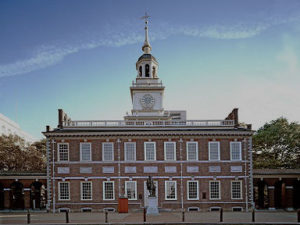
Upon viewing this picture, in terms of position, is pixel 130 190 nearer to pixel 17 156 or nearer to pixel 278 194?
pixel 278 194

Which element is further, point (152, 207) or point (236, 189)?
point (236, 189)

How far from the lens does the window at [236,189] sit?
31.0m

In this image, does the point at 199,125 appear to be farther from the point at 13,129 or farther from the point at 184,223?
the point at 13,129

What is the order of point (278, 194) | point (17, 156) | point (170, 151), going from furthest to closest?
point (17, 156) < point (278, 194) < point (170, 151)

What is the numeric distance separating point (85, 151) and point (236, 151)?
49.6 feet

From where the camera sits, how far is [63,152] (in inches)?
1222

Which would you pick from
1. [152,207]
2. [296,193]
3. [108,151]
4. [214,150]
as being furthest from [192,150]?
[296,193]

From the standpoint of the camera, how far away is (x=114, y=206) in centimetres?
3048

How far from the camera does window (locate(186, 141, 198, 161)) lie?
3131 cm

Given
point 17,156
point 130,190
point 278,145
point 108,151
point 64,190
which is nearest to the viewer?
point 64,190

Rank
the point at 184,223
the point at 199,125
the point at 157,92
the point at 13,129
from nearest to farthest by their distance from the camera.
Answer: the point at 184,223 < the point at 199,125 < the point at 157,92 < the point at 13,129

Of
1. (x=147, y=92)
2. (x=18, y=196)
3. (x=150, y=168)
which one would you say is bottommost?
(x=18, y=196)

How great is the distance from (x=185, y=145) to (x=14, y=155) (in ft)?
88.6

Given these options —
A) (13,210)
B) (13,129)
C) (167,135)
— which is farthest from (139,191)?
(13,129)
